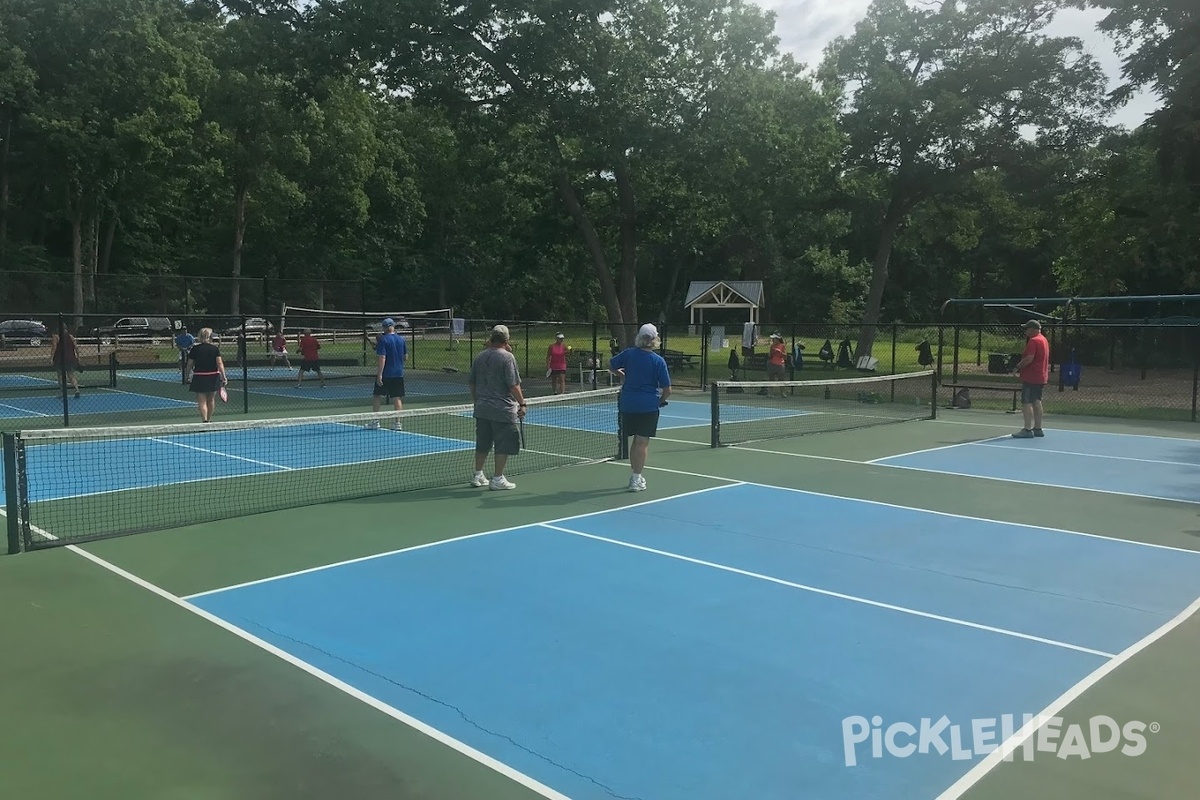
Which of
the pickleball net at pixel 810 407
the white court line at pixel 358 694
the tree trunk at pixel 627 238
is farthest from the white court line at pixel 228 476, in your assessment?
the tree trunk at pixel 627 238

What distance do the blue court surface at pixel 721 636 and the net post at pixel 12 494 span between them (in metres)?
2.58

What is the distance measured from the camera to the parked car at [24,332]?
3356 centimetres

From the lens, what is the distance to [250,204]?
2185 inches

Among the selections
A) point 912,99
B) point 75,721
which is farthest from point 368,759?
point 912,99

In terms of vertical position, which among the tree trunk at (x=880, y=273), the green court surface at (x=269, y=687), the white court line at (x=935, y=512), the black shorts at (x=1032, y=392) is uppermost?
the tree trunk at (x=880, y=273)

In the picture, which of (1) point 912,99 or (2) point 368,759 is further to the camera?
(1) point 912,99

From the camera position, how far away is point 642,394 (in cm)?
1095

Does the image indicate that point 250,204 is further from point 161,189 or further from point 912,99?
point 912,99

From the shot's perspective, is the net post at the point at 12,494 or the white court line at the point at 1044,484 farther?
the white court line at the point at 1044,484

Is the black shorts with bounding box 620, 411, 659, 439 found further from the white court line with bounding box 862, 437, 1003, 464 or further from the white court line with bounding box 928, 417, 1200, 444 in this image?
the white court line with bounding box 928, 417, 1200, 444

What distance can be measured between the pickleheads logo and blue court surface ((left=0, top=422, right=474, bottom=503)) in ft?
31.4

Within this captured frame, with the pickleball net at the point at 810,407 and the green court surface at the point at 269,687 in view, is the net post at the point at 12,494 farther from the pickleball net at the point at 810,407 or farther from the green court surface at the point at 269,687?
the pickleball net at the point at 810,407

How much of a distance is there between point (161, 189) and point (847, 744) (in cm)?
5190

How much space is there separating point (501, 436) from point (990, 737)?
7.03 metres
